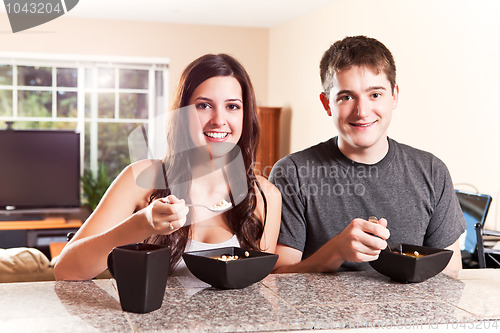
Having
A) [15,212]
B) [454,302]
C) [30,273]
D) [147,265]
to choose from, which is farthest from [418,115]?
[15,212]

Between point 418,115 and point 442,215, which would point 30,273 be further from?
point 418,115

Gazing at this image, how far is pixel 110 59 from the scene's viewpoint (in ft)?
23.3

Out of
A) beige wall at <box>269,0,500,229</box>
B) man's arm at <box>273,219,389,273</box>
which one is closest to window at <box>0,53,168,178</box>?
A: beige wall at <box>269,0,500,229</box>

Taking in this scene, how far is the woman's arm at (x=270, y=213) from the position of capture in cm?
163

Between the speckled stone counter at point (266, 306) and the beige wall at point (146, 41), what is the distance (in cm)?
609

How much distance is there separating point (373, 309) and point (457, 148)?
330 cm

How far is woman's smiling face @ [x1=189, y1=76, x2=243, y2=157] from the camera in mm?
1442

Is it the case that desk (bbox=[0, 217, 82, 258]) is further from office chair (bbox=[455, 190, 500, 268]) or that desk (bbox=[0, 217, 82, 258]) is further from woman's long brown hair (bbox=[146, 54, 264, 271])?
woman's long brown hair (bbox=[146, 54, 264, 271])

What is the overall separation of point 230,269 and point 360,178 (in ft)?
2.40

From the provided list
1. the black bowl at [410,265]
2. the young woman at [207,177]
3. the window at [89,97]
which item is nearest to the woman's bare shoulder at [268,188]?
the young woman at [207,177]

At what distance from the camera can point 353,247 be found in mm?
1268

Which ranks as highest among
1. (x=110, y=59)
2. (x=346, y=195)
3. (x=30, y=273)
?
(x=110, y=59)

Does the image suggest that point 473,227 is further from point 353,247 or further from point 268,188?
point 353,247

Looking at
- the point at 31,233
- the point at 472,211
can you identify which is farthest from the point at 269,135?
the point at 472,211
